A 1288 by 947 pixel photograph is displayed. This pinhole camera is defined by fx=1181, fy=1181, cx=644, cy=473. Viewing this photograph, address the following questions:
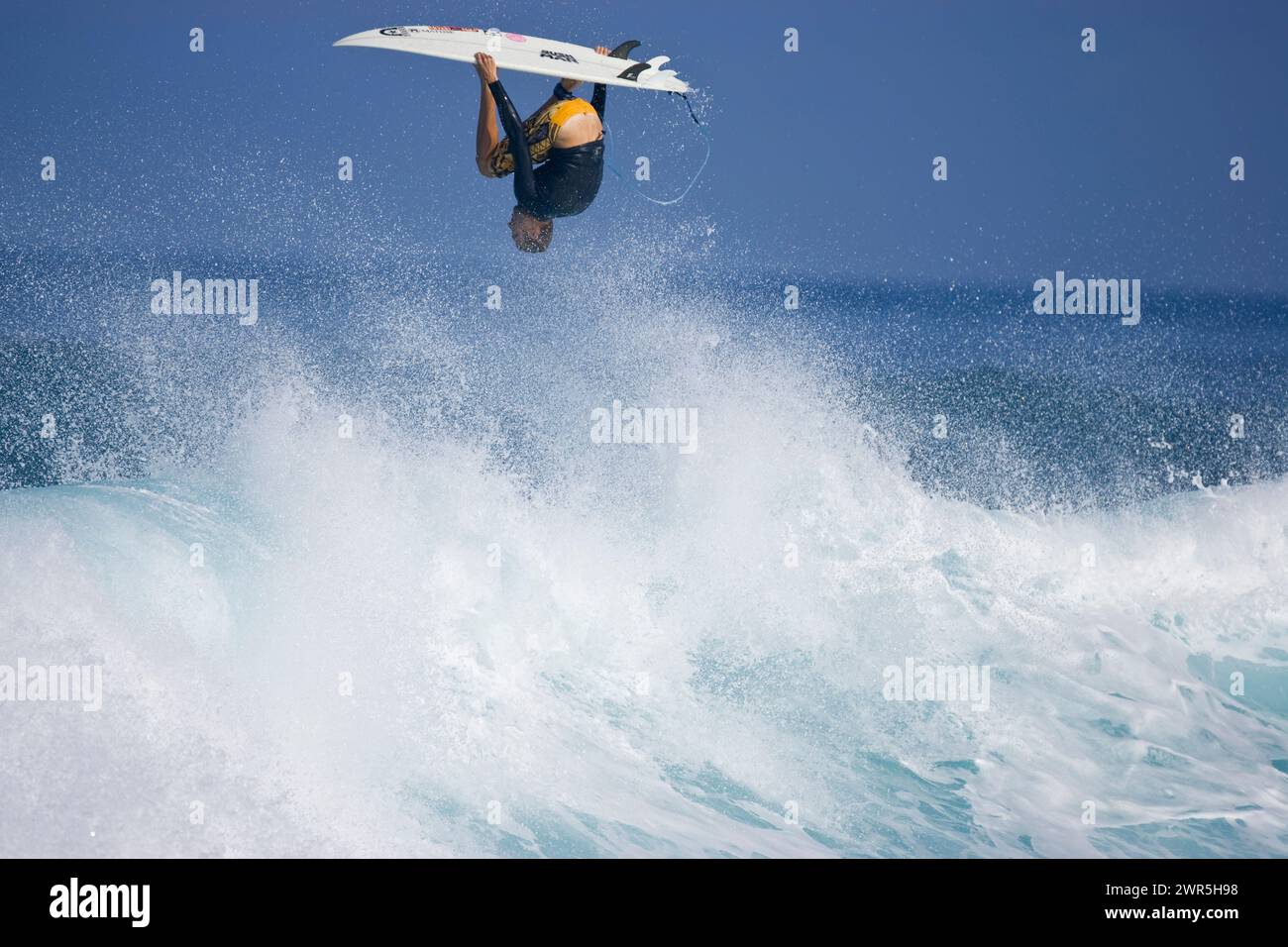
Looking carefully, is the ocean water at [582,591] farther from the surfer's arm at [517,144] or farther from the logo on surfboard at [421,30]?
the logo on surfboard at [421,30]

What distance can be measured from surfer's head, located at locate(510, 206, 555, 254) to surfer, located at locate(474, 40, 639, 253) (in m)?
0.13

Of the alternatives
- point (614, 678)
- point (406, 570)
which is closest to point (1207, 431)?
point (614, 678)

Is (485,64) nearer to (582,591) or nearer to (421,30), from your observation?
(421,30)

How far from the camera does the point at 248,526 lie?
20.4ft

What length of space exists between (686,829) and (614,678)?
112 centimetres

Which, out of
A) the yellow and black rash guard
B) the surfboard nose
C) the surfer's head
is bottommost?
the surfer's head

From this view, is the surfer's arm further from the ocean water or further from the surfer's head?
the ocean water

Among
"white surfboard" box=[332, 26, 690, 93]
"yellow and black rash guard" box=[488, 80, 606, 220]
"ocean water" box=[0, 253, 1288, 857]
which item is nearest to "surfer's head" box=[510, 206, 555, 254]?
"yellow and black rash guard" box=[488, 80, 606, 220]

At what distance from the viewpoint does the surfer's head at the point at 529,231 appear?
198 inches

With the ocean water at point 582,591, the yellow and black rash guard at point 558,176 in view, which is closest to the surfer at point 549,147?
the yellow and black rash guard at point 558,176

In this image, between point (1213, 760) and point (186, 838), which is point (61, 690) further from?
point (1213, 760)

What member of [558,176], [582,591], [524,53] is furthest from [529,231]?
[582,591]

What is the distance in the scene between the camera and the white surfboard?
14.5 ft

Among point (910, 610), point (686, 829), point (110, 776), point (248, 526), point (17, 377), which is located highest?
point (17, 377)
